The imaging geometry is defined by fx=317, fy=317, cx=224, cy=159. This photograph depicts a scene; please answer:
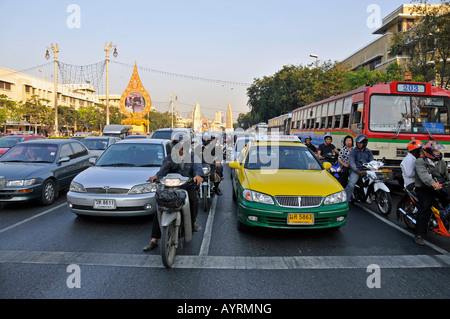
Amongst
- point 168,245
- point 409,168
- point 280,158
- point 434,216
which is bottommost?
point 168,245

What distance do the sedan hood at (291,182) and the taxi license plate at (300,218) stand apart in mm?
314

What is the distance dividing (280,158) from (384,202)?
2441 mm

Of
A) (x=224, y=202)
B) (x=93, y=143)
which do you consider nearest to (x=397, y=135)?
(x=224, y=202)

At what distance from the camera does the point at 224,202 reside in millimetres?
7922

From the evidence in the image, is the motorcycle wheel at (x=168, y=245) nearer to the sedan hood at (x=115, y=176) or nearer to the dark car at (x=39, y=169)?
the sedan hood at (x=115, y=176)

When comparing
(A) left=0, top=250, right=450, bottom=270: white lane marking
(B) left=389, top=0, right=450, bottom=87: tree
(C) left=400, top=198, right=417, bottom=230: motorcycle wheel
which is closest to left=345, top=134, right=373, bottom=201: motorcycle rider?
(C) left=400, top=198, right=417, bottom=230: motorcycle wheel

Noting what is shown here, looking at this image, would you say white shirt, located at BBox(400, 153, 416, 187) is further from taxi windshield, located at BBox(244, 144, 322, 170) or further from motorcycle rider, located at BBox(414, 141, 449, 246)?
taxi windshield, located at BBox(244, 144, 322, 170)

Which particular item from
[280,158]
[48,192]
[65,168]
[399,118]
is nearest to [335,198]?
[280,158]

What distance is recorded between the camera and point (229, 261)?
417 cm

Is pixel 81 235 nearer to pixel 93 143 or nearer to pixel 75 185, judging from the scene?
pixel 75 185

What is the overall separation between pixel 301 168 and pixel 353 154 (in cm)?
190

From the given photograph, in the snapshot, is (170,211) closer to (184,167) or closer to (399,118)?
→ (184,167)

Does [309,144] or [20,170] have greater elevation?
[309,144]

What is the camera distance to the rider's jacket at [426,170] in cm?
466
